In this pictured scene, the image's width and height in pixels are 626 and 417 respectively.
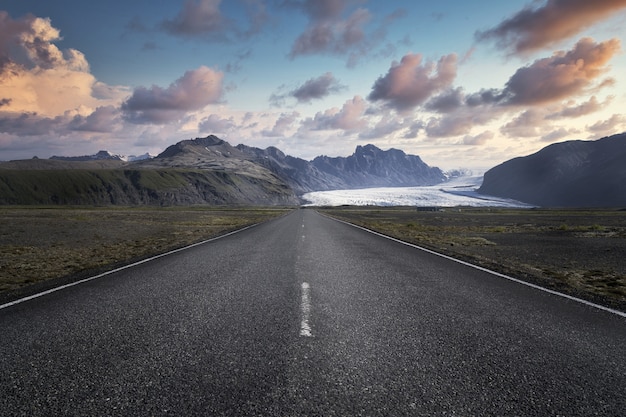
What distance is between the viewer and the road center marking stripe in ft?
16.7

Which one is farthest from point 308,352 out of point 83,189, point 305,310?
point 83,189

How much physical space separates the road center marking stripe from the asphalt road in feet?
0.14

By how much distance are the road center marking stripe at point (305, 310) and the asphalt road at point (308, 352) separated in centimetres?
4

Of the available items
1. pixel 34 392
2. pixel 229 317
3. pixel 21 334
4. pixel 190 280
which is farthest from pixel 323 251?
pixel 34 392

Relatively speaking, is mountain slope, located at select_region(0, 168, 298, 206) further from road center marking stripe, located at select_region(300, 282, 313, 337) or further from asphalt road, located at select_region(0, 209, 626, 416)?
asphalt road, located at select_region(0, 209, 626, 416)

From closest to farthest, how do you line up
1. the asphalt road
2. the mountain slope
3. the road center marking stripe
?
1. the asphalt road
2. the road center marking stripe
3. the mountain slope

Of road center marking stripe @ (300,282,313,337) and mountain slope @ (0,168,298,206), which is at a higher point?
mountain slope @ (0,168,298,206)

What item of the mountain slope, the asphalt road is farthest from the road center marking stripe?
the mountain slope

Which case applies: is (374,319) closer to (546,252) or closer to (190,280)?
(190,280)

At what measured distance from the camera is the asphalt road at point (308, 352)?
321 centimetres

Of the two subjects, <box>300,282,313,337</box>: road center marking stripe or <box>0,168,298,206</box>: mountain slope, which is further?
<box>0,168,298,206</box>: mountain slope

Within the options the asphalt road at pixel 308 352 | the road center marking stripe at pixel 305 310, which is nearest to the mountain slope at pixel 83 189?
the road center marking stripe at pixel 305 310

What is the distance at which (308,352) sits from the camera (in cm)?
433

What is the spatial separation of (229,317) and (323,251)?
9.07 metres
